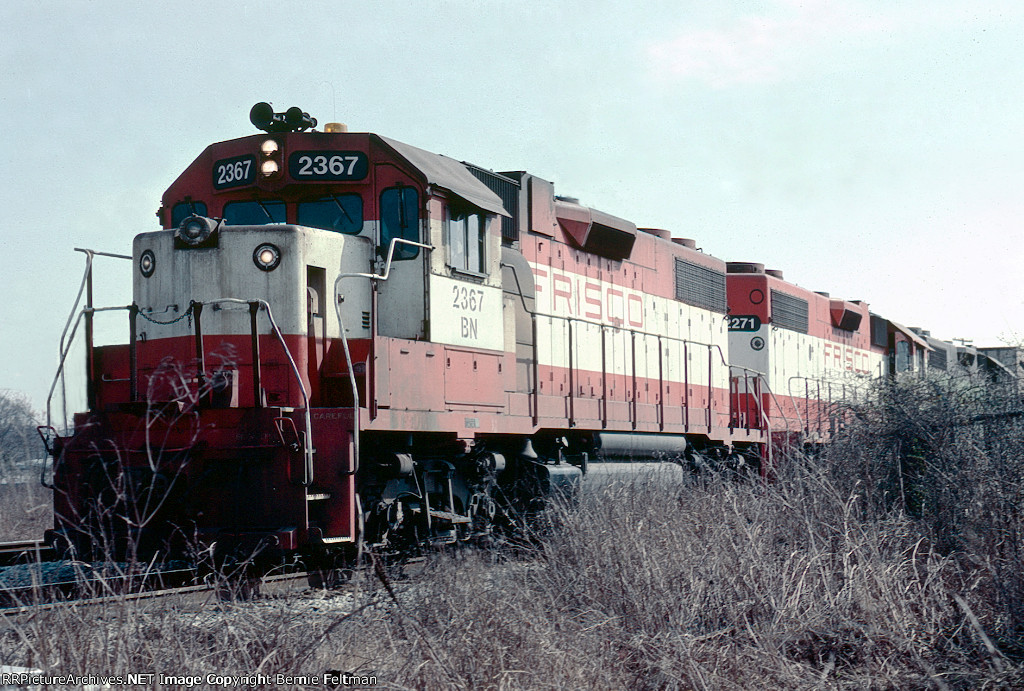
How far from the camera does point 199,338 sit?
731cm

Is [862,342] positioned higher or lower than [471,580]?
higher

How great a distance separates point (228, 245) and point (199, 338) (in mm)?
766

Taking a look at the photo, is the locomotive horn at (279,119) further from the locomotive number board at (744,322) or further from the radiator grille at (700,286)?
the locomotive number board at (744,322)

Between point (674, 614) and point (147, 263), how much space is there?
16.2ft

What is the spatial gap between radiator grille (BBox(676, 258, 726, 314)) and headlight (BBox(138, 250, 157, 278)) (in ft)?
23.7

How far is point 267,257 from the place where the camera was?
753 cm

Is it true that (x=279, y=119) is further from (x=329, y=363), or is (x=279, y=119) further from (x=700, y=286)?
(x=700, y=286)

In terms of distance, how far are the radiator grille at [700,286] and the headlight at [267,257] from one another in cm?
687

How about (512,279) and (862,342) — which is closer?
(512,279)

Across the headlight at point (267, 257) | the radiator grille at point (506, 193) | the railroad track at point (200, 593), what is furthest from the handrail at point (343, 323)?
the radiator grille at point (506, 193)

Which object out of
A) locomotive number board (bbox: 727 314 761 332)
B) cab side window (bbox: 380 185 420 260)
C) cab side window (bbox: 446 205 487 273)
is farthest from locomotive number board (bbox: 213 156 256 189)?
locomotive number board (bbox: 727 314 761 332)

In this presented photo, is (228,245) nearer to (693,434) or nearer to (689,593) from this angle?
(689,593)

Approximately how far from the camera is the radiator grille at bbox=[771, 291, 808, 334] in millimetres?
Result: 15914

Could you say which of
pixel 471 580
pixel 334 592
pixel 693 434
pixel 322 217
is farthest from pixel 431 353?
pixel 693 434
